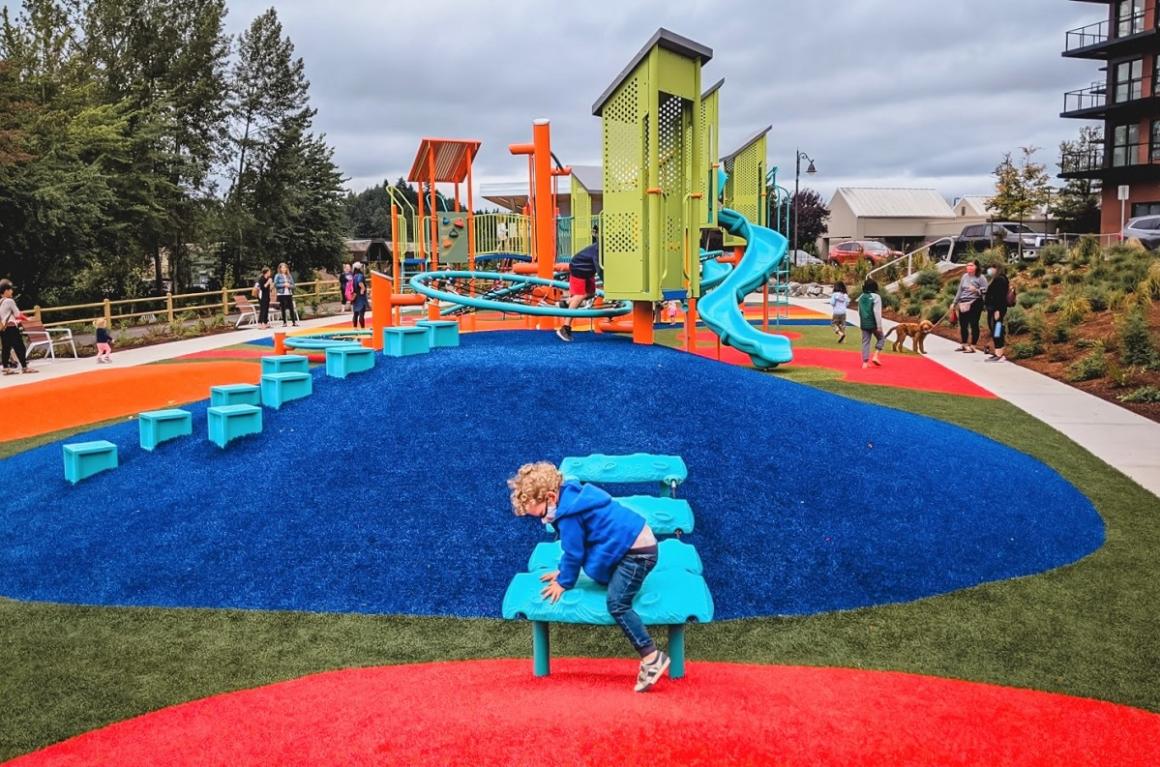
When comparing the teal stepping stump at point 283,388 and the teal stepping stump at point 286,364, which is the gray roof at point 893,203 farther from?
the teal stepping stump at point 283,388

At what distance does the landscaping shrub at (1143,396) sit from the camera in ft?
45.6

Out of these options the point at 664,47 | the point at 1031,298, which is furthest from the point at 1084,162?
the point at 664,47

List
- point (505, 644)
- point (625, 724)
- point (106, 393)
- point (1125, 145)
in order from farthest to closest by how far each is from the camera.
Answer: point (1125, 145) < point (106, 393) < point (505, 644) < point (625, 724)

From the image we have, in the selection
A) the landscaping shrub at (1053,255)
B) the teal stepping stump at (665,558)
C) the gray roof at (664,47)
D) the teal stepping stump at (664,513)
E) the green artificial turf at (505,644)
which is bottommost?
the green artificial turf at (505,644)

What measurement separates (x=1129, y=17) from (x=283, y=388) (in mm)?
48751

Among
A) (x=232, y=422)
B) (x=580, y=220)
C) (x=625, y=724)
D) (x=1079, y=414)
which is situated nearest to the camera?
(x=625, y=724)

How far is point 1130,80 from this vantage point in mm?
44938

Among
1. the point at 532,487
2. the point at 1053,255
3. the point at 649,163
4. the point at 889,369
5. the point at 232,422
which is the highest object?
the point at 649,163

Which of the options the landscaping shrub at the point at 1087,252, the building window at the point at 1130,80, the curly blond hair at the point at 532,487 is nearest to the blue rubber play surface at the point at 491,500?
the curly blond hair at the point at 532,487

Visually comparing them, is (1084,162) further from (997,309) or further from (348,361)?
(348,361)

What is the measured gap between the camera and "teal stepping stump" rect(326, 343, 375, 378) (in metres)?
9.95

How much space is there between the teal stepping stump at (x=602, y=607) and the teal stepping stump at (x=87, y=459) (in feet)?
18.1

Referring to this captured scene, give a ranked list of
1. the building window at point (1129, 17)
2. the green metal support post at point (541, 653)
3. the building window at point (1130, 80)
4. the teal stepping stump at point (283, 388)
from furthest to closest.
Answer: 1. the building window at point (1130, 80)
2. the building window at point (1129, 17)
3. the teal stepping stump at point (283, 388)
4. the green metal support post at point (541, 653)

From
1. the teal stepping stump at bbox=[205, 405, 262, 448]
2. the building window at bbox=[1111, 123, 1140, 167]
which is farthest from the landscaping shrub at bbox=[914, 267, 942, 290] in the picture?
the teal stepping stump at bbox=[205, 405, 262, 448]
